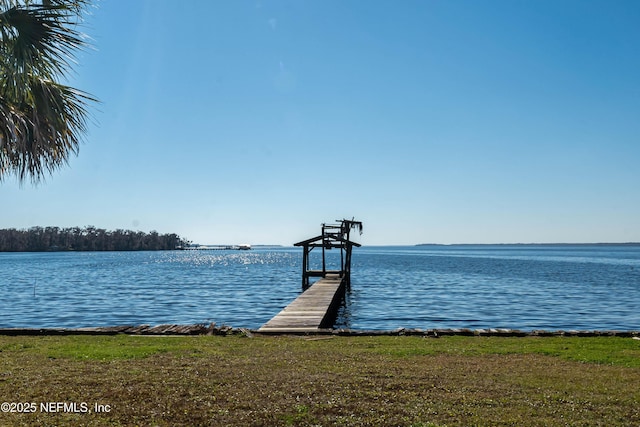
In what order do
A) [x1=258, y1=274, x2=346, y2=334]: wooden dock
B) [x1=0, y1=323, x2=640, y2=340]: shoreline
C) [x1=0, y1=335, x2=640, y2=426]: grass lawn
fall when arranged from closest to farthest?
[x1=0, y1=335, x2=640, y2=426]: grass lawn → [x1=0, y1=323, x2=640, y2=340]: shoreline → [x1=258, y1=274, x2=346, y2=334]: wooden dock

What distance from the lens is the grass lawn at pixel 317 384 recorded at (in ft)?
21.2

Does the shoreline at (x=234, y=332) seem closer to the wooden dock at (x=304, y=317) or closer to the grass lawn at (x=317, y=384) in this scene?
the wooden dock at (x=304, y=317)

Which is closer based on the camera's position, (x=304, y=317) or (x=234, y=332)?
(x=234, y=332)

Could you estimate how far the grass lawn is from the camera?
255 inches

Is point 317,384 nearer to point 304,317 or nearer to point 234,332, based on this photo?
point 234,332

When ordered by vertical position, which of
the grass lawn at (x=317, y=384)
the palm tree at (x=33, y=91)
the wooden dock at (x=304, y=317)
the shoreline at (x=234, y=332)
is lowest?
the wooden dock at (x=304, y=317)

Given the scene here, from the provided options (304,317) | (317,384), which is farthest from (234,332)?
(317,384)

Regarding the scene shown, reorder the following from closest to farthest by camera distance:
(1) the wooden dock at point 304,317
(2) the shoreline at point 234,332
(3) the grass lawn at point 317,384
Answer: (3) the grass lawn at point 317,384 → (2) the shoreline at point 234,332 → (1) the wooden dock at point 304,317

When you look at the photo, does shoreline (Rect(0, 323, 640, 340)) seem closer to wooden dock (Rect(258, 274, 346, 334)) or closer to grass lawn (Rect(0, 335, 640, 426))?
wooden dock (Rect(258, 274, 346, 334))

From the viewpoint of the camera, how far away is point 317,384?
26.3 feet

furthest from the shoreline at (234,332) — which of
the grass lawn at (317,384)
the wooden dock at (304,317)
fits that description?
the grass lawn at (317,384)

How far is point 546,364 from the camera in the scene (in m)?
9.97

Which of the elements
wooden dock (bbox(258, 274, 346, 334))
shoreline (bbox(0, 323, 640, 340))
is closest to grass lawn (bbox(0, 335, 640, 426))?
shoreline (bbox(0, 323, 640, 340))

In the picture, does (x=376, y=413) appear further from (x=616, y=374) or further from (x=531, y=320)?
(x=531, y=320)
